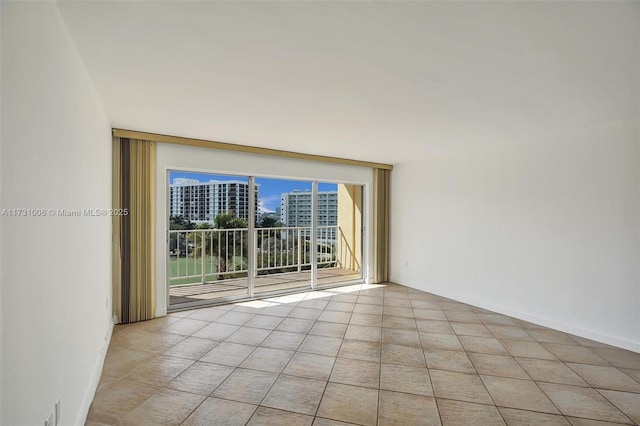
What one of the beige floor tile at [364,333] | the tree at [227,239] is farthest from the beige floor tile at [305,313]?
the tree at [227,239]

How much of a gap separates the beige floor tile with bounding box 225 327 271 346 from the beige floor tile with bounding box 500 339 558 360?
2518 millimetres

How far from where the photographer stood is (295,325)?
3725mm

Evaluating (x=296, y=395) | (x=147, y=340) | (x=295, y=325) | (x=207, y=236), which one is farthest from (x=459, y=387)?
(x=207, y=236)

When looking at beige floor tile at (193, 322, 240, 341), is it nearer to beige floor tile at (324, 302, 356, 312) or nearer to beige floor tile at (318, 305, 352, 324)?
beige floor tile at (318, 305, 352, 324)

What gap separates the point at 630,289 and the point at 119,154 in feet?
18.5

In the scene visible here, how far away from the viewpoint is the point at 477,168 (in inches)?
179

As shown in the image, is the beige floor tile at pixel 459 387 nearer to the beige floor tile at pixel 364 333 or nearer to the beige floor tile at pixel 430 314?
the beige floor tile at pixel 364 333

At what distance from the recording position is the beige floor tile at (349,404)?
2.05 m

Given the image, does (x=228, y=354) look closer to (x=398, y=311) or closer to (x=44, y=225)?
(x=44, y=225)

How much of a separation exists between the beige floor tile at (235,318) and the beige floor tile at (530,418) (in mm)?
2771

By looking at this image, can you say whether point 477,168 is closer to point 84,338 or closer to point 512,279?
point 512,279

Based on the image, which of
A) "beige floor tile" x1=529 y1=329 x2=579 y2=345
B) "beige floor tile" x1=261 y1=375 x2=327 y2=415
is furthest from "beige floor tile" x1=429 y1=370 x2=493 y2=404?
"beige floor tile" x1=529 y1=329 x2=579 y2=345

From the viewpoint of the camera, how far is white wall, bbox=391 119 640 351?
3152mm

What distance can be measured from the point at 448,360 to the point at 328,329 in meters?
1.31
